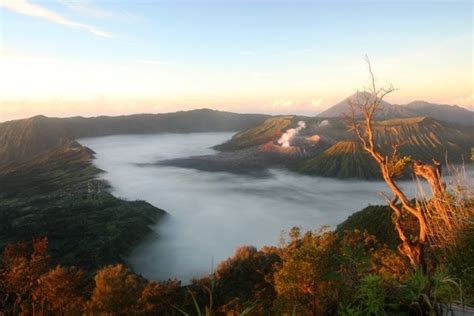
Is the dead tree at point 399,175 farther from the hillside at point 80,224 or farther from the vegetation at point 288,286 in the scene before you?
the hillside at point 80,224

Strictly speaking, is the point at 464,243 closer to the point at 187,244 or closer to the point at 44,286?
the point at 44,286

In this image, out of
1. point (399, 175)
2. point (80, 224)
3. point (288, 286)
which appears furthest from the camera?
point (80, 224)

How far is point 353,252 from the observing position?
6406 millimetres

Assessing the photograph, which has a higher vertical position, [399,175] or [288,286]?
[399,175]

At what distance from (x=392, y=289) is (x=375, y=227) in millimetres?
96774

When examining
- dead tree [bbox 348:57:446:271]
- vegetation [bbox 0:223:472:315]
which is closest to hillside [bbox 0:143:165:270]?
vegetation [bbox 0:223:472:315]

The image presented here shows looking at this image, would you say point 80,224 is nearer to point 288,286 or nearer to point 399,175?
point 288,286

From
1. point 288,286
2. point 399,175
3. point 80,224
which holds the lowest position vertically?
point 80,224

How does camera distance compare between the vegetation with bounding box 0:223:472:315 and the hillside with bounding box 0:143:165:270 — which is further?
the hillside with bounding box 0:143:165:270

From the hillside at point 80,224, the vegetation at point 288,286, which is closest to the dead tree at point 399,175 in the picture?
the vegetation at point 288,286

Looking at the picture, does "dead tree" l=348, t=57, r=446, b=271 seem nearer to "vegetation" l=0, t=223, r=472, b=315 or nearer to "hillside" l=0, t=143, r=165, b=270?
"vegetation" l=0, t=223, r=472, b=315

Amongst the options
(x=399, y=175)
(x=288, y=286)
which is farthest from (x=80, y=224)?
(x=399, y=175)

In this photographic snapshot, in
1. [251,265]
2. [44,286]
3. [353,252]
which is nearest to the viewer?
[353,252]

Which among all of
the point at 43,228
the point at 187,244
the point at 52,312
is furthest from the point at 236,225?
the point at 52,312
